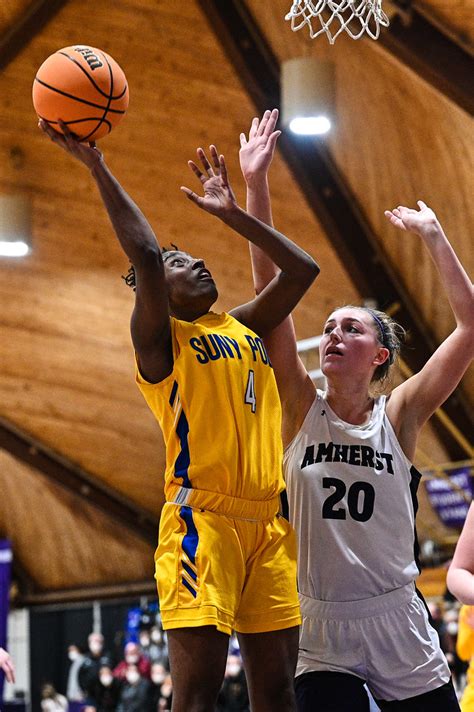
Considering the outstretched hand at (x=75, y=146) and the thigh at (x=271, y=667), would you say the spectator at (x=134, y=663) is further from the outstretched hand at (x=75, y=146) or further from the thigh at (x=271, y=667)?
the outstretched hand at (x=75, y=146)

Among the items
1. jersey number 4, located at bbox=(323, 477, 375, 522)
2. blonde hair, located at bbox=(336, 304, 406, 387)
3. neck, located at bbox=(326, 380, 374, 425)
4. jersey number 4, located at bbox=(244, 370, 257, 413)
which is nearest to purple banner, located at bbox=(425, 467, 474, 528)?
blonde hair, located at bbox=(336, 304, 406, 387)

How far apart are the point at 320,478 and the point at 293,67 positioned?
8.95m

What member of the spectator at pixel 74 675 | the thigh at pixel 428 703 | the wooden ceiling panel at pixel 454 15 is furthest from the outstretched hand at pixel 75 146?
the spectator at pixel 74 675

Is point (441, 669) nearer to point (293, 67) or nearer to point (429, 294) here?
point (293, 67)

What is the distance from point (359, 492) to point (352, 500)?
0.14 ft

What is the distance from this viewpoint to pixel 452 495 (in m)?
18.2

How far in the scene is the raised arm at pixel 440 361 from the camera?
16.0 feet

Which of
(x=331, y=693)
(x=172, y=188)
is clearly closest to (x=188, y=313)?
(x=331, y=693)

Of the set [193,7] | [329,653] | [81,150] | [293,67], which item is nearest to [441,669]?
[329,653]

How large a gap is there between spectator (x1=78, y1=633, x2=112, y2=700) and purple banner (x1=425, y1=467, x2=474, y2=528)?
742 centimetres

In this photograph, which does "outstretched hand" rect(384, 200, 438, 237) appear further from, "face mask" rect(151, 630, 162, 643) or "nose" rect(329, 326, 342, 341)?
"face mask" rect(151, 630, 162, 643)

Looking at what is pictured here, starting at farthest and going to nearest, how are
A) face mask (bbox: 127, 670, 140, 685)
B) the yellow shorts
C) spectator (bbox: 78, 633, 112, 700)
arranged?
spectator (bbox: 78, 633, 112, 700) → face mask (bbox: 127, 670, 140, 685) → the yellow shorts

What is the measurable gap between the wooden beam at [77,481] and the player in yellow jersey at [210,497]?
1903cm

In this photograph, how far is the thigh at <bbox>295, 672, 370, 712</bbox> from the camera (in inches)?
169
